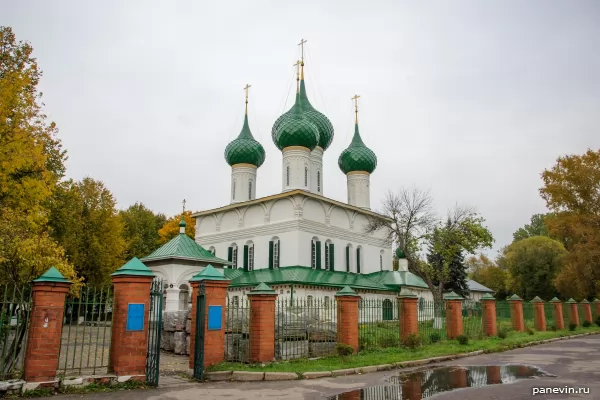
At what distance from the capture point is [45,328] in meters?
8.17

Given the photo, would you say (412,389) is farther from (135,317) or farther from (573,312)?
(573,312)

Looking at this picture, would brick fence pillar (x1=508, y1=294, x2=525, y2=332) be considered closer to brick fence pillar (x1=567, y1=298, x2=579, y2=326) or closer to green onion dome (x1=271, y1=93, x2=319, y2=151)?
brick fence pillar (x1=567, y1=298, x2=579, y2=326)

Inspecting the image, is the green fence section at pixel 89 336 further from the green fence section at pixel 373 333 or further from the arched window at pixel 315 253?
the arched window at pixel 315 253

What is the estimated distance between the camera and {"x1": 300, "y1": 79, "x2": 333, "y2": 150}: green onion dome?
101ft

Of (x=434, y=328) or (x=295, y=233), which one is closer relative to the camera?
(x=434, y=328)

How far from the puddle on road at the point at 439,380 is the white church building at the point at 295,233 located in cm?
1224

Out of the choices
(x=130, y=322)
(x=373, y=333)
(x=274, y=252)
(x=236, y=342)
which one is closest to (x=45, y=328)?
(x=130, y=322)

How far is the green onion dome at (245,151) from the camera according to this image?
30.7 meters

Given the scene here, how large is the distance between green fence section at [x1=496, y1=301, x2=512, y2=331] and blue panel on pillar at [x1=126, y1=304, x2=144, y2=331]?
1682 cm

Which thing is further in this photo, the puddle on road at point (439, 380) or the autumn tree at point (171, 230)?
the autumn tree at point (171, 230)

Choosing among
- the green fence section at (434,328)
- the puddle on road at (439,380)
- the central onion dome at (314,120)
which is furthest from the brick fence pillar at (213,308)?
the central onion dome at (314,120)

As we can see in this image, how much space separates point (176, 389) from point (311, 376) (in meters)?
2.77

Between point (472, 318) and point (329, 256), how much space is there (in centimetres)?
934

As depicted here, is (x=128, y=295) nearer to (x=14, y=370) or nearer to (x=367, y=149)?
(x=14, y=370)
